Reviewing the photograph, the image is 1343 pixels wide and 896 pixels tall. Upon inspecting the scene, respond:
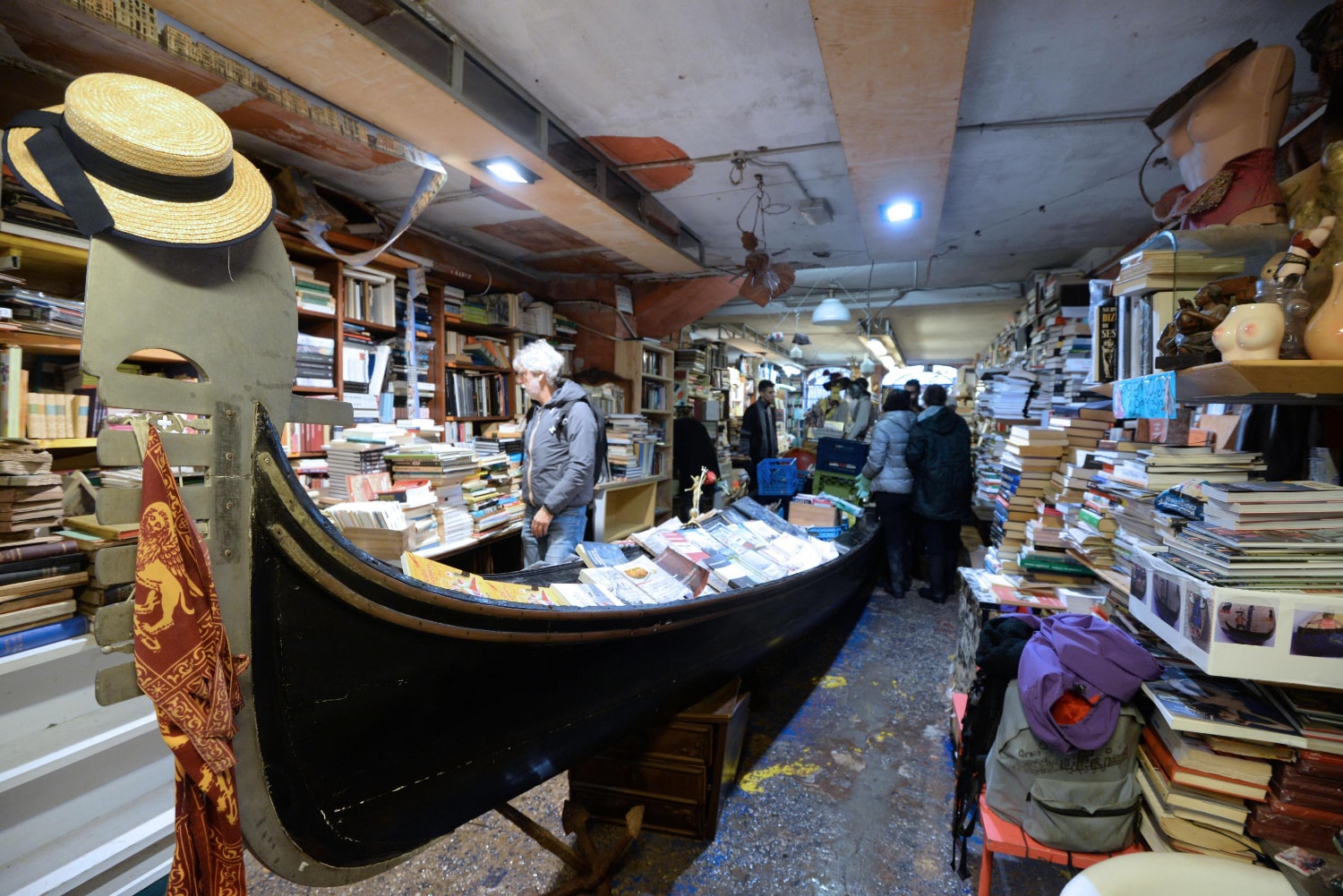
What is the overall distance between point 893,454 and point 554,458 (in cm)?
276

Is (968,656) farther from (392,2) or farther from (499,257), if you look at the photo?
(499,257)

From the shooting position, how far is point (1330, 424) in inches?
60.2

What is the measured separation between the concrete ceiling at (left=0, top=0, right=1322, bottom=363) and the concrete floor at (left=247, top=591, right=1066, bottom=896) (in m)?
2.69

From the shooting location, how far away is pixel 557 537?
10.9 ft

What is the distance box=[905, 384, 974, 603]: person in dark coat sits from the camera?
4.28 metres

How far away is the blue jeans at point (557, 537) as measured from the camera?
332 centimetres

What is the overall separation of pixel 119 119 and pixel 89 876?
218 cm

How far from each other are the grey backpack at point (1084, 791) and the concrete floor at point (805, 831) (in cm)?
54

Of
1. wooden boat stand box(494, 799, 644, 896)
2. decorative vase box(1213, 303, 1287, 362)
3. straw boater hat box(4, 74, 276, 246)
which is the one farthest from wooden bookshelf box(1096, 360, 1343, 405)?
wooden boat stand box(494, 799, 644, 896)

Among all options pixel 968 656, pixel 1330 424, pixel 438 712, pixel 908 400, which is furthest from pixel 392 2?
pixel 908 400

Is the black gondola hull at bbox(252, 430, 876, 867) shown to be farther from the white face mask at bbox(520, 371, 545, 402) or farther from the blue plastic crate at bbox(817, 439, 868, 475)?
the blue plastic crate at bbox(817, 439, 868, 475)

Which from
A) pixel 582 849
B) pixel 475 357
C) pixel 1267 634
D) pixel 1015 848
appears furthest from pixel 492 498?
pixel 1267 634

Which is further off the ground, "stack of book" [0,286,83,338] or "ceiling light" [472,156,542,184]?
"ceiling light" [472,156,542,184]

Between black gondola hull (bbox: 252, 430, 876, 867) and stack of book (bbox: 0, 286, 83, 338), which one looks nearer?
black gondola hull (bbox: 252, 430, 876, 867)
